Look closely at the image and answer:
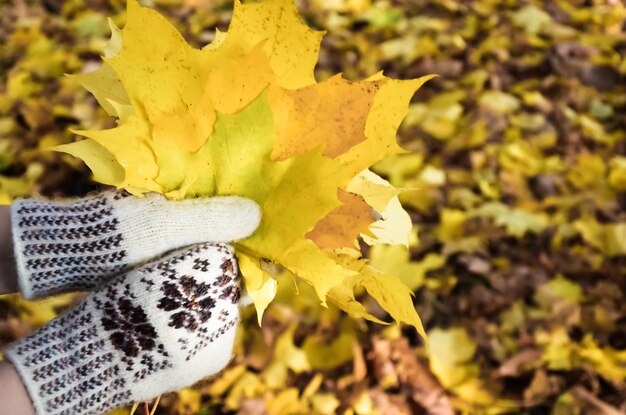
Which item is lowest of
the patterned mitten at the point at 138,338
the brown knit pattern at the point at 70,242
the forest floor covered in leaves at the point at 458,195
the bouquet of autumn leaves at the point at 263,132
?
the forest floor covered in leaves at the point at 458,195

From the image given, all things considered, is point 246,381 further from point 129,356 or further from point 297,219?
point 297,219

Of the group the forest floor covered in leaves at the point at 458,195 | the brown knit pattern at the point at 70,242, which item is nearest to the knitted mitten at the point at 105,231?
the brown knit pattern at the point at 70,242

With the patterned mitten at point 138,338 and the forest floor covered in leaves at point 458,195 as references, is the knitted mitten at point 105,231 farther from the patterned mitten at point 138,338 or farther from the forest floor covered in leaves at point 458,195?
the forest floor covered in leaves at point 458,195

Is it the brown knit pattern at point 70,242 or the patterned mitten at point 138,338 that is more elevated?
the brown knit pattern at point 70,242

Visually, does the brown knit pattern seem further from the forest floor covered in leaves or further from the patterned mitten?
the forest floor covered in leaves

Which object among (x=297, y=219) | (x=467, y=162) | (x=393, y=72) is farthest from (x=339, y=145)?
(x=393, y=72)

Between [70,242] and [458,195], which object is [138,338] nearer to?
[70,242]

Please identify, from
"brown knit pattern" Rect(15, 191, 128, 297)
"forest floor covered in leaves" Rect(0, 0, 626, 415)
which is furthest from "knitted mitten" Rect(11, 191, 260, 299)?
"forest floor covered in leaves" Rect(0, 0, 626, 415)
